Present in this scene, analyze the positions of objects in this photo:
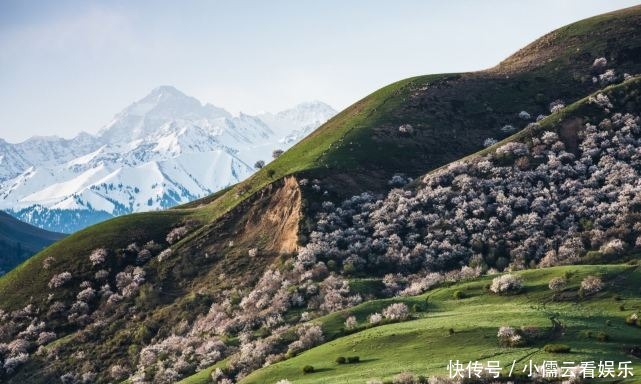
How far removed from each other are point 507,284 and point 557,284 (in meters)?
5.20

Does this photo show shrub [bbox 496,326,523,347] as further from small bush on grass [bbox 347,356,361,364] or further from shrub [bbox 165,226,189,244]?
shrub [bbox 165,226,189,244]

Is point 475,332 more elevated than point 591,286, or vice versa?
point 475,332

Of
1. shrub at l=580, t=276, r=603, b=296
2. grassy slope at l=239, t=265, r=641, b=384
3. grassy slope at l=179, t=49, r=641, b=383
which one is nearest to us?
grassy slope at l=239, t=265, r=641, b=384

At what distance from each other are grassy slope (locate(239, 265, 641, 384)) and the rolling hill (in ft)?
0.87

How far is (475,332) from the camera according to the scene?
58.6 metres

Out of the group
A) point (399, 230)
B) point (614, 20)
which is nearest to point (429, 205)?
point (399, 230)

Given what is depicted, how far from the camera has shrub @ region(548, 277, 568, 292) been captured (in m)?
67.7

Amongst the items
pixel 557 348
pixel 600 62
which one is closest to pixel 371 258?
pixel 557 348

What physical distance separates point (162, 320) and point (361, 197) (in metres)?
40.7

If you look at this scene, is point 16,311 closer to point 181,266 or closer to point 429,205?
point 181,266

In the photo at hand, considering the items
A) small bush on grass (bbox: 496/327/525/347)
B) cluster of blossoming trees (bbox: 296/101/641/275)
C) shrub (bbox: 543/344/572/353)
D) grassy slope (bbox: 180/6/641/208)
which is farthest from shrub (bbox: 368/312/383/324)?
grassy slope (bbox: 180/6/641/208)

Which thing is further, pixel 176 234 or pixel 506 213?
pixel 176 234

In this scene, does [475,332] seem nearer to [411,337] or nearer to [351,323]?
[411,337]

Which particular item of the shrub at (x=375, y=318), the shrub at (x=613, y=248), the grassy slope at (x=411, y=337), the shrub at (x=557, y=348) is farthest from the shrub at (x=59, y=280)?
the shrub at (x=557, y=348)
